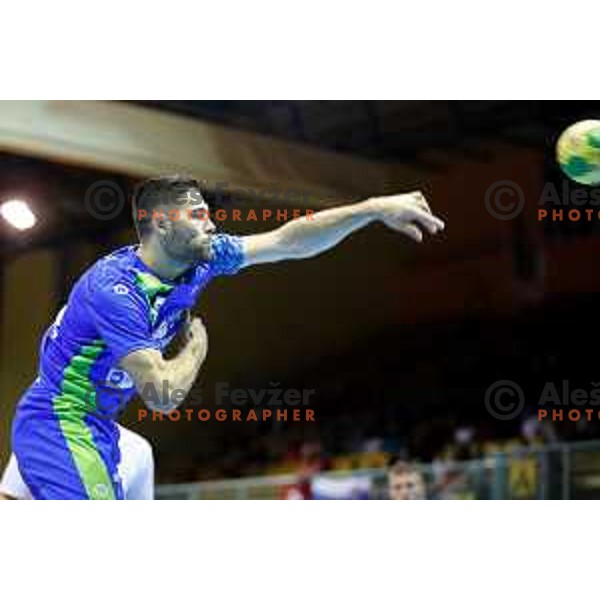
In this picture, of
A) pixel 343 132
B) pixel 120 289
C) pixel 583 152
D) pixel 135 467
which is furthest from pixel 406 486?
pixel 120 289

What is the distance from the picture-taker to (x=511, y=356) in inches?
312

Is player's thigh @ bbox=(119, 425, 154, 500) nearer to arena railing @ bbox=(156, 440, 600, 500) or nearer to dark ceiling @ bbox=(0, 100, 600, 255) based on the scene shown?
dark ceiling @ bbox=(0, 100, 600, 255)

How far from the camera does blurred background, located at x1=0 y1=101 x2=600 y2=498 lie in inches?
241

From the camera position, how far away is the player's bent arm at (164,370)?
3.93 meters

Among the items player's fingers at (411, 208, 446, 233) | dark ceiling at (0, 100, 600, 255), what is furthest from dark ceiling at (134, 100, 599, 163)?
player's fingers at (411, 208, 446, 233)

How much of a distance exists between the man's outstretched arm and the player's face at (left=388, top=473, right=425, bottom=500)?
2222 millimetres

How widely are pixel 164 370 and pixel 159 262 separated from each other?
2.37 feet

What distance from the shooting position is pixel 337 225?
14.4 ft

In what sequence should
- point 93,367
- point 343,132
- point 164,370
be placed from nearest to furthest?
point 164,370 → point 93,367 → point 343,132

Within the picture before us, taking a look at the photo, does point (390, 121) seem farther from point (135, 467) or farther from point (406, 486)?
point (135, 467)
